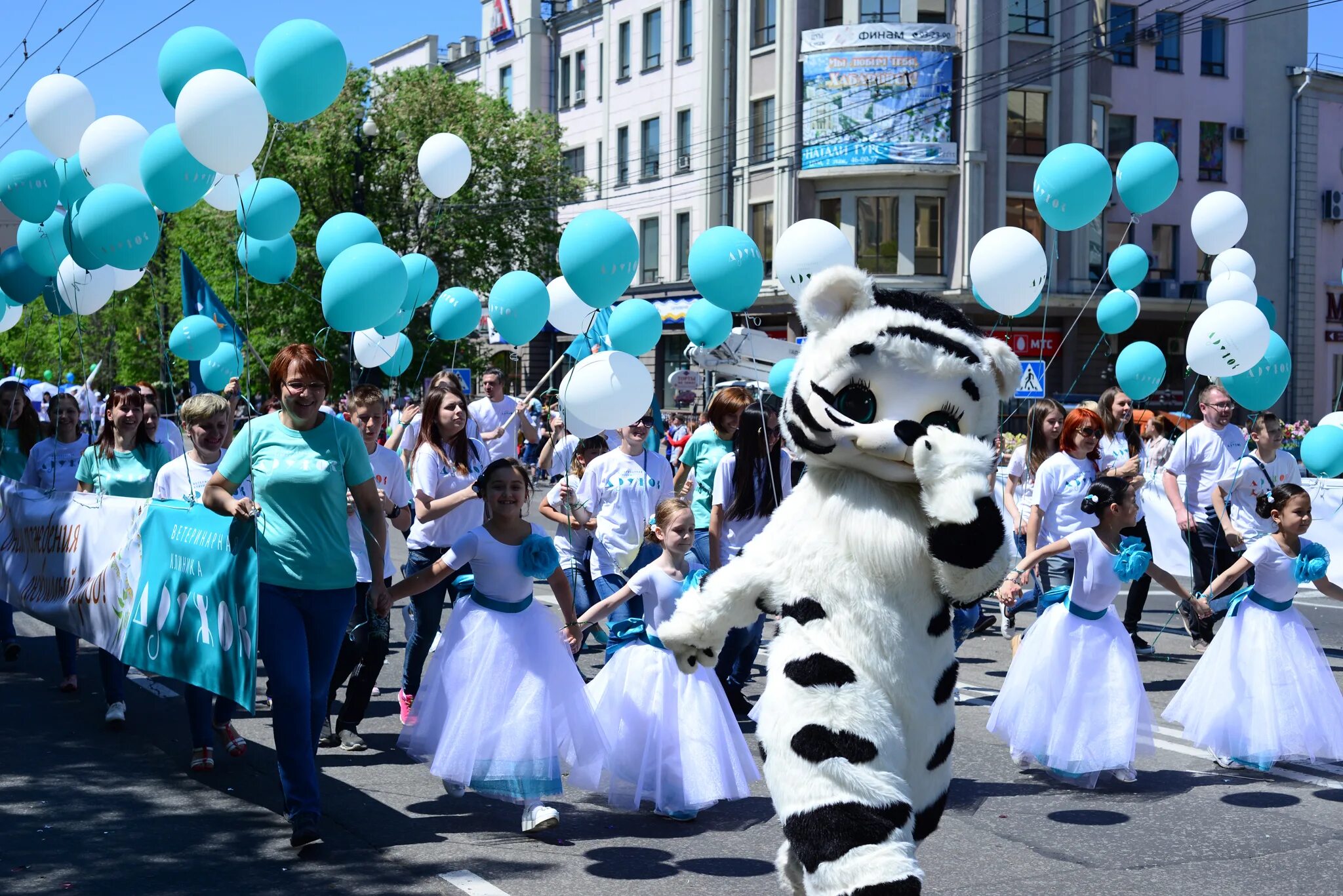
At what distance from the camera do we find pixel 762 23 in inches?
1524

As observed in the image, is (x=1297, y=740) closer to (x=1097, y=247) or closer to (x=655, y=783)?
(x=655, y=783)

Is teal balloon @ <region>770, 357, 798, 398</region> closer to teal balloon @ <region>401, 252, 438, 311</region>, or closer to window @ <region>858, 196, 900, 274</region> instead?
teal balloon @ <region>401, 252, 438, 311</region>

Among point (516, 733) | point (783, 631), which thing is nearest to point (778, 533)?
point (783, 631)

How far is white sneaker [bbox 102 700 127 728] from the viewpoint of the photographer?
775 centimetres

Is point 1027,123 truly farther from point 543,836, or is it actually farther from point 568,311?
point 543,836

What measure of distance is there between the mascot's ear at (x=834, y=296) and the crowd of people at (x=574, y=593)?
2136 mm

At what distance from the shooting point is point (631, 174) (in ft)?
144

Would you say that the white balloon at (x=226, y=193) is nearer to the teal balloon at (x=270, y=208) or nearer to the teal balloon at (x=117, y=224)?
the teal balloon at (x=270, y=208)

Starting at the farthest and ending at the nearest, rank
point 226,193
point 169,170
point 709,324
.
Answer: point 709,324
point 226,193
point 169,170

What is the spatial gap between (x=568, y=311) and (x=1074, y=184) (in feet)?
11.2

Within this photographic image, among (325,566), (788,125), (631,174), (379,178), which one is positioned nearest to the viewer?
(325,566)

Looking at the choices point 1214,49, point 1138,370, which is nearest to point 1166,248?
point 1214,49

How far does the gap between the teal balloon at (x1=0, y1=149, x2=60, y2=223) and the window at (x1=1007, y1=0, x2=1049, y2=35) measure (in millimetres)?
31504

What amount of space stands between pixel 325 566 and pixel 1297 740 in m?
4.68
